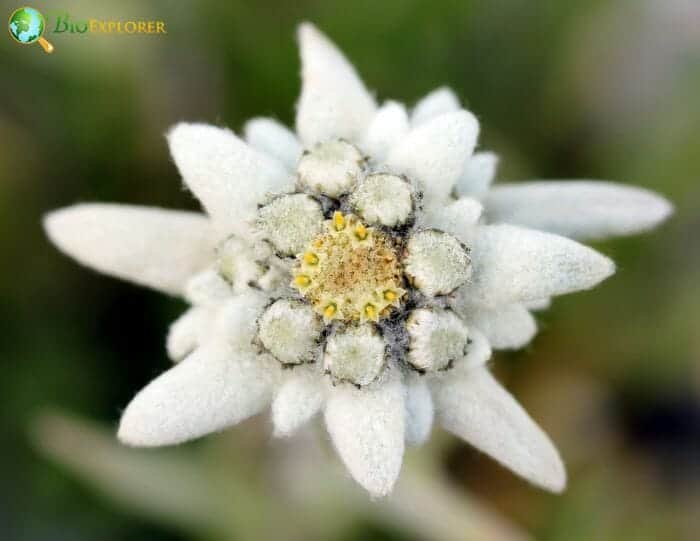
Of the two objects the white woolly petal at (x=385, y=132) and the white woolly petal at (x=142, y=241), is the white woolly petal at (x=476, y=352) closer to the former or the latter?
the white woolly petal at (x=385, y=132)

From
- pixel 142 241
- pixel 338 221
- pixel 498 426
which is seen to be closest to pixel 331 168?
pixel 338 221

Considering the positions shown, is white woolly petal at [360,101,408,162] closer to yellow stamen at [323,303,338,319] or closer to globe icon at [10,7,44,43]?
yellow stamen at [323,303,338,319]

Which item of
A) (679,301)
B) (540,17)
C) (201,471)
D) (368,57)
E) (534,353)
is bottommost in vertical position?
(201,471)

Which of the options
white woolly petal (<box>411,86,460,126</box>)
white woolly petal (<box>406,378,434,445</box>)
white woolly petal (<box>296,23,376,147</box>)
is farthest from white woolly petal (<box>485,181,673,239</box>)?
white woolly petal (<box>406,378,434,445</box>)

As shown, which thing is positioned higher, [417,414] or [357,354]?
[357,354]

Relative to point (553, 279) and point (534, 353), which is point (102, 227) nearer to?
point (553, 279)

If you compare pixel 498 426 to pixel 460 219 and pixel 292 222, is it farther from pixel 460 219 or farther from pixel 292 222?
pixel 292 222

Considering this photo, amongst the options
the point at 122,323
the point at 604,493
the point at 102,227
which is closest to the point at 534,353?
the point at 604,493
